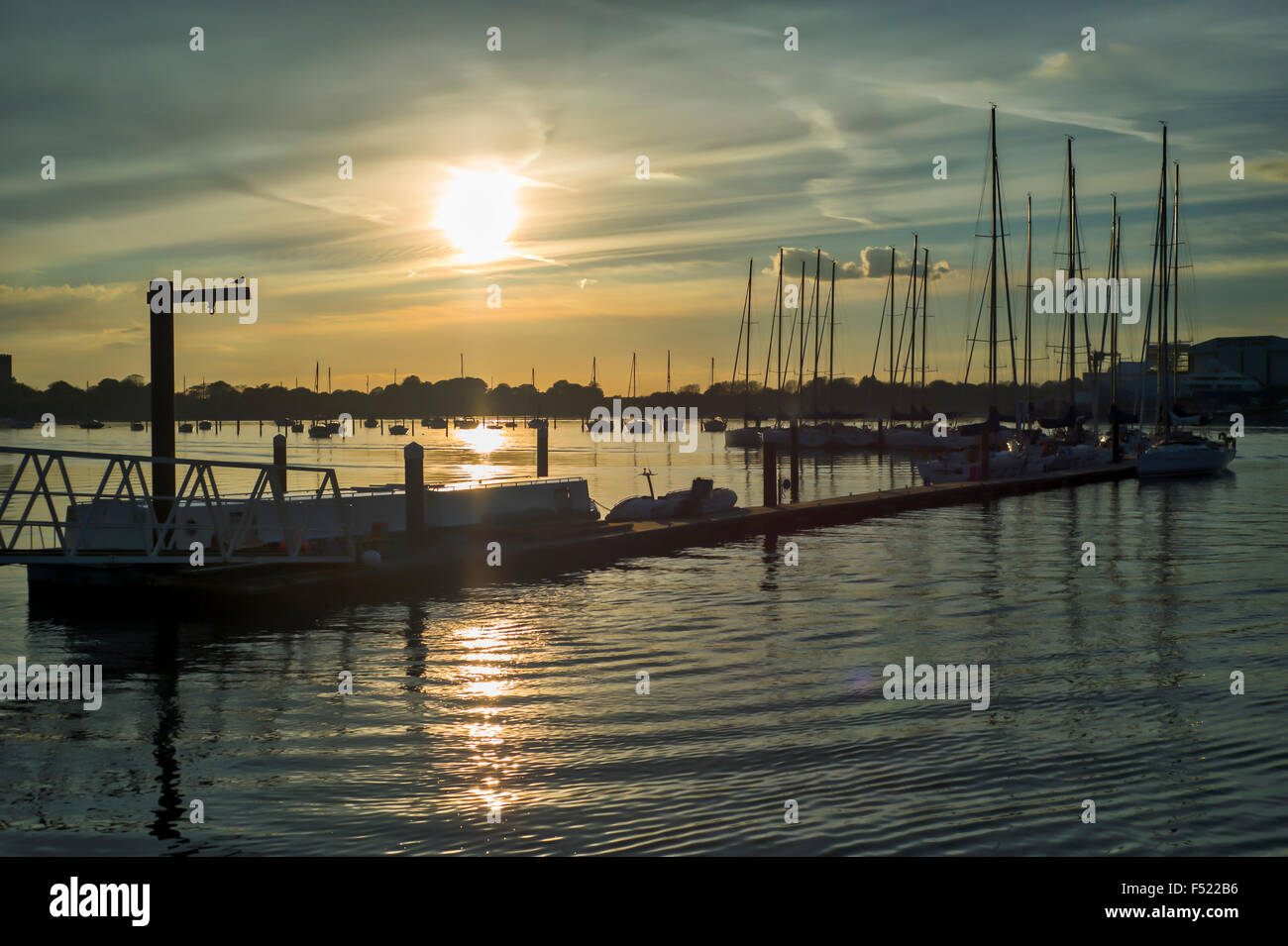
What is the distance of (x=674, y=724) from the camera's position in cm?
1297

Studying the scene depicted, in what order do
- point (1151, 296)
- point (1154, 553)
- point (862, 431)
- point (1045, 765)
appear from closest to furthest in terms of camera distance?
1. point (1045, 765)
2. point (1154, 553)
3. point (1151, 296)
4. point (862, 431)

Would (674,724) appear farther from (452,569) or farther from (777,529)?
(777,529)

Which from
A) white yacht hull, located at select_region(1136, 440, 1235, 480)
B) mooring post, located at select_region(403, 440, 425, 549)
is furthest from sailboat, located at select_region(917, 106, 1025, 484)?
mooring post, located at select_region(403, 440, 425, 549)

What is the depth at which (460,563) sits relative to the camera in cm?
2552

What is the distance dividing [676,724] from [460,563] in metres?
13.4

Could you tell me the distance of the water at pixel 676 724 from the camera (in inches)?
373

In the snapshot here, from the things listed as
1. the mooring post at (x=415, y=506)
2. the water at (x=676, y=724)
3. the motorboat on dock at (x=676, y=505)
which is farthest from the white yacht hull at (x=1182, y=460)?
the mooring post at (x=415, y=506)

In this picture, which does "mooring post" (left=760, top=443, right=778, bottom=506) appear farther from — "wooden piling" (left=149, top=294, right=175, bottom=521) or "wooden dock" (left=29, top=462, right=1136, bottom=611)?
"wooden piling" (left=149, top=294, right=175, bottom=521)

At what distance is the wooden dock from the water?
0.71 meters

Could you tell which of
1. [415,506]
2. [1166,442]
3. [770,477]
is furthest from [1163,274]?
[415,506]

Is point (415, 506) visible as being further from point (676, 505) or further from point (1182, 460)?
point (1182, 460)

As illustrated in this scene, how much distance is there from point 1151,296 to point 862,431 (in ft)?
119

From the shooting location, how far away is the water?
947cm
